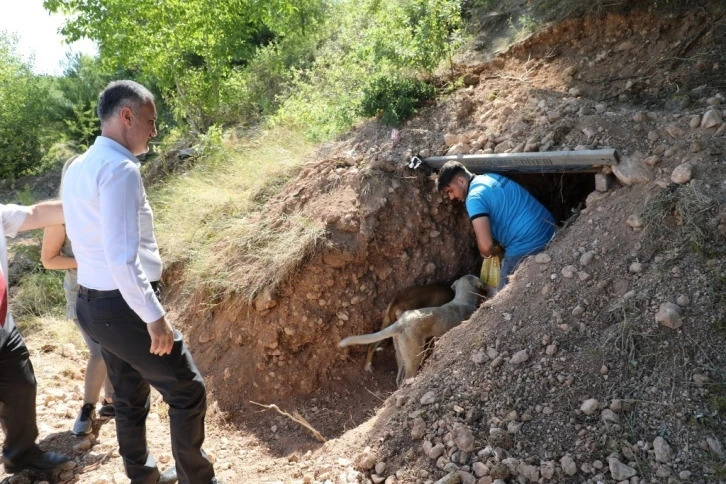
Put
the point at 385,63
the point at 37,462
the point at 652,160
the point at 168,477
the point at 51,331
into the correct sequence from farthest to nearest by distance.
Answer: the point at 385,63
the point at 51,331
the point at 652,160
the point at 37,462
the point at 168,477

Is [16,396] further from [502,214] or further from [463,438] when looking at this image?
[502,214]

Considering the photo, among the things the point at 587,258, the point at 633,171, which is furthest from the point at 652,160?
the point at 587,258

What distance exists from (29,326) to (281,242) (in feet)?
11.8

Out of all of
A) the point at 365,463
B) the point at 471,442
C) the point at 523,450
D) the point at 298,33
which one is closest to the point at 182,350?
the point at 365,463

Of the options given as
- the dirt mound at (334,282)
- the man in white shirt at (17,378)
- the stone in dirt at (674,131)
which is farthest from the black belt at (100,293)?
the stone in dirt at (674,131)

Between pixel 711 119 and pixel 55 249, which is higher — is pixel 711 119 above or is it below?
below

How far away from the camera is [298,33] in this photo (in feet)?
37.4

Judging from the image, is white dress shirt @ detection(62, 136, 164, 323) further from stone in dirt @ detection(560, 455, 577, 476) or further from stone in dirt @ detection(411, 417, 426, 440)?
stone in dirt @ detection(560, 455, 577, 476)

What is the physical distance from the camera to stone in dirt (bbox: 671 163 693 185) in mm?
3846

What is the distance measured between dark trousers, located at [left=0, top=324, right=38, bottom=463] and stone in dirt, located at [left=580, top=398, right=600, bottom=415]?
3284 mm

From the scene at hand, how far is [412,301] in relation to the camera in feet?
16.9

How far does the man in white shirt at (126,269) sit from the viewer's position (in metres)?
2.79

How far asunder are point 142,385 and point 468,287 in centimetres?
272

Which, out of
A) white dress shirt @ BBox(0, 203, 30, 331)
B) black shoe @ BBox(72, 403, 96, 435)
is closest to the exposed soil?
black shoe @ BBox(72, 403, 96, 435)
